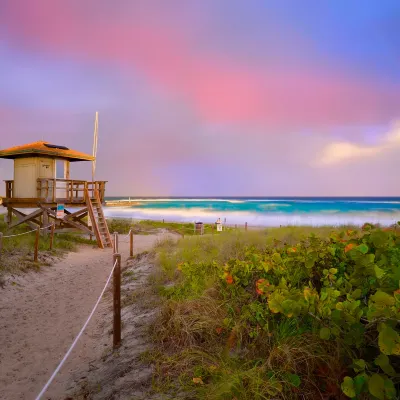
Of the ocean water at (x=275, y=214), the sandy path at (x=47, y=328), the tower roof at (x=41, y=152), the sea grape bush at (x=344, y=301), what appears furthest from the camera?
the ocean water at (x=275, y=214)

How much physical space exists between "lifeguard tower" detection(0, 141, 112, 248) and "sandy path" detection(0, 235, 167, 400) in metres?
6.00

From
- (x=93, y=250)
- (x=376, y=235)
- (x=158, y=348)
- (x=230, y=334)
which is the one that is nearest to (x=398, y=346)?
(x=376, y=235)

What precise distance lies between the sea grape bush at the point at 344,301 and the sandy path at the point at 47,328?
2.17 meters

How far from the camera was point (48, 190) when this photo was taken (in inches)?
632

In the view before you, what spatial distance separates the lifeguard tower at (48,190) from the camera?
1593 centimetres

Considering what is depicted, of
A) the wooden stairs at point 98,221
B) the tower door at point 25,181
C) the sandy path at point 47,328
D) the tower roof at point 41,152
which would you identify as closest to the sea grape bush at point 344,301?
the sandy path at point 47,328

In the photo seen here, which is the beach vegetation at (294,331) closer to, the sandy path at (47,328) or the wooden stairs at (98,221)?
the sandy path at (47,328)

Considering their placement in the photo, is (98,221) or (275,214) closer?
(98,221)

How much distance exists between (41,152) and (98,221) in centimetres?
440

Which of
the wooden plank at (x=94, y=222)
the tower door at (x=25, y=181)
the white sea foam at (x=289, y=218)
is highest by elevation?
the tower door at (x=25, y=181)

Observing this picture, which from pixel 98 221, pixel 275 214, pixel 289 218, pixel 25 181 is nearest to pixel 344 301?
pixel 98 221

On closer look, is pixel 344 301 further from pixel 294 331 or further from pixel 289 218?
pixel 289 218

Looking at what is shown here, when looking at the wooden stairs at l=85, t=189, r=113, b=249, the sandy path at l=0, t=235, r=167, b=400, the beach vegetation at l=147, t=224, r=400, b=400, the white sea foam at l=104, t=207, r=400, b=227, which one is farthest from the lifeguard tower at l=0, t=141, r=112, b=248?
the white sea foam at l=104, t=207, r=400, b=227

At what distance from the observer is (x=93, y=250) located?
1450 cm
